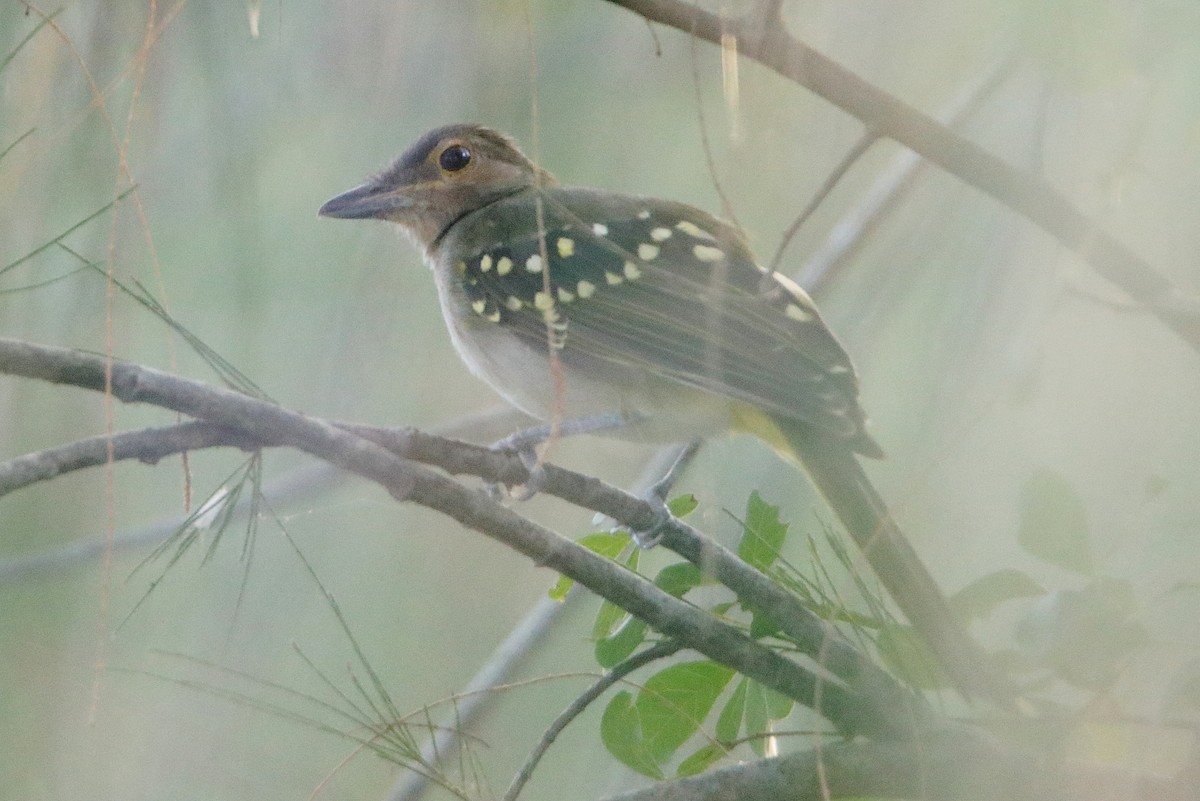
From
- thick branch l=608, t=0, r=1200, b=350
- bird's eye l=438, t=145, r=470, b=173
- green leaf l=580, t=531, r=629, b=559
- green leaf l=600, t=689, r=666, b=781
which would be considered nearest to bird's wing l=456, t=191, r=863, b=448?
bird's eye l=438, t=145, r=470, b=173

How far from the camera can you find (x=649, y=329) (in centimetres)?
263

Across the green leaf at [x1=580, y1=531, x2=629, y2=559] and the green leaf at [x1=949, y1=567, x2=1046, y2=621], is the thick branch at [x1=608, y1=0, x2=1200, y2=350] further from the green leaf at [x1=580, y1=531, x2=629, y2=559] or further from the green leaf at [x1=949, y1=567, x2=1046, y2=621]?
the green leaf at [x1=580, y1=531, x2=629, y2=559]

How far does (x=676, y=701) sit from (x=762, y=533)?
24 cm

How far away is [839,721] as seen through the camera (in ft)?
5.39

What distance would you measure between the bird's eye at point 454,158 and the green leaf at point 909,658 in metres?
1.97

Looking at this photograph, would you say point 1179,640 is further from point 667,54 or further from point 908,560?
point 667,54

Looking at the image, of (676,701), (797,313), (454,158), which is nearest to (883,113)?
(676,701)

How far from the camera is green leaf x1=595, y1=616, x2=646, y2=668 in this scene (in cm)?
180

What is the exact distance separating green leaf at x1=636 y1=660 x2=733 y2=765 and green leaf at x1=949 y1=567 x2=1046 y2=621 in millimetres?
415

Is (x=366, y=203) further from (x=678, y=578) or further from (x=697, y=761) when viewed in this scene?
(x=697, y=761)

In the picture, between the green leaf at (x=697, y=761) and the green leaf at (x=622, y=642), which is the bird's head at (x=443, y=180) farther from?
the green leaf at (x=697, y=761)

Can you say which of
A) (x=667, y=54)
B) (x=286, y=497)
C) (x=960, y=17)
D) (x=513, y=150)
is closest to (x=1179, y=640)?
(x=960, y=17)

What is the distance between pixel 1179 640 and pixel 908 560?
1.56 ft

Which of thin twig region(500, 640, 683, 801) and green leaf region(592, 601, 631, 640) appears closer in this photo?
thin twig region(500, 640, 683, 801)
